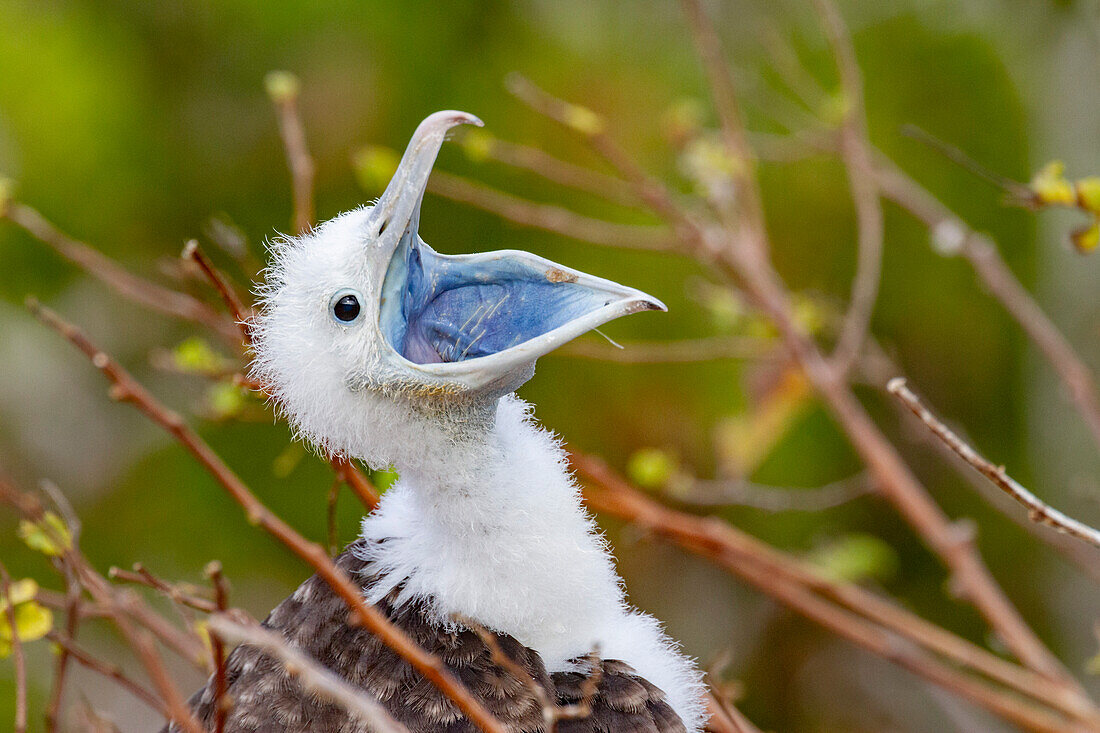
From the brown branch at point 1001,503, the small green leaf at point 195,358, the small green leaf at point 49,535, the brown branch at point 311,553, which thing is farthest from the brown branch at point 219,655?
the brown branch at point 1001,503

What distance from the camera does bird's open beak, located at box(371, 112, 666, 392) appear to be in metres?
0.94

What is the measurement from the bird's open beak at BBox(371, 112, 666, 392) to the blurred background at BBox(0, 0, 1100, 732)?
192 centimetres

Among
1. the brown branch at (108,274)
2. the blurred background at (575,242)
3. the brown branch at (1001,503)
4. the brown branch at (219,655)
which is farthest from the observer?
the blurred background at (575,242)

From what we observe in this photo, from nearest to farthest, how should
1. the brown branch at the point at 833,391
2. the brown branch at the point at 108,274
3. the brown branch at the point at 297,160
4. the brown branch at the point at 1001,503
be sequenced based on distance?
the brown branch at the point at 297,160
the brown branch at the point at 108,274
the brown branch at the point at 833,391
the brown branch at the point at 1001,503

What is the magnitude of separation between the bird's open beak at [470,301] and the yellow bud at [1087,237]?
1.20ft

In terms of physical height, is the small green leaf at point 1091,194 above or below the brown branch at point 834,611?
above

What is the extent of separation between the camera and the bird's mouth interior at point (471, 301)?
3.21 ft

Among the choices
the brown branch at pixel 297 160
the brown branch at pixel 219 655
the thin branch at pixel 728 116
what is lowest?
the brown branch at pixel 219 655

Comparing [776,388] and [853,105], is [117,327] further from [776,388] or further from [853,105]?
[853,105]

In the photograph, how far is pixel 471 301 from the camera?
3.44 feet

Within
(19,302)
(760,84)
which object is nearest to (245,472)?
(19,302)

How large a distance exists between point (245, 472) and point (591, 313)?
2425mm

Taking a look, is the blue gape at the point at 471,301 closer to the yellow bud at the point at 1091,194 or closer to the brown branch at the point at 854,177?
the yellow bud at the point at 1091,194

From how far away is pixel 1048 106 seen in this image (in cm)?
290
